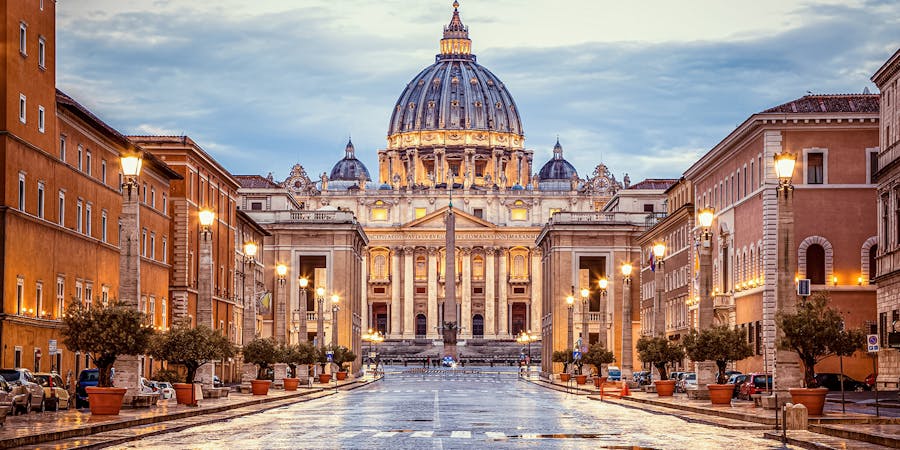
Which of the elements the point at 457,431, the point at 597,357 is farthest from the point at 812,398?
the point at 597,357

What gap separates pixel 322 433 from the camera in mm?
33375

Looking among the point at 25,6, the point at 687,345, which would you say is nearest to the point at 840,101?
the point at 687,345

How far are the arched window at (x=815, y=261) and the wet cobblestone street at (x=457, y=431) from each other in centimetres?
2358

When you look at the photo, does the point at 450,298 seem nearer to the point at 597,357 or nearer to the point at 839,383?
the point at 597,357

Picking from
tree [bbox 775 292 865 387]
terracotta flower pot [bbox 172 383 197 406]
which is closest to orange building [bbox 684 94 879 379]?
tree [bbox 775 292 865 387]

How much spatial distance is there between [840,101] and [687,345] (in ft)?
70.0

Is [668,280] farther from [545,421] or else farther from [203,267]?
[545,421]

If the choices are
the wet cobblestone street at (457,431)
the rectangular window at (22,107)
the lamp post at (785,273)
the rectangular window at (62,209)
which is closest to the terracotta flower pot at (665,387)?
the wet cobblestone street at (457,431)

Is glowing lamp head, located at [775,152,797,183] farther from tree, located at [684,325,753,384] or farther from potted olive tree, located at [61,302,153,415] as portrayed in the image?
tree, located at [684,325,753,384]

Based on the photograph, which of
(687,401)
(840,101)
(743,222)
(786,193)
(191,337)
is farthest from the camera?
(743,222)

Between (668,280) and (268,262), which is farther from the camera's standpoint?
(268,262)

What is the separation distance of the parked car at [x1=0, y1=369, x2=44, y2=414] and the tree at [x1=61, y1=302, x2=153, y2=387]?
190 cm

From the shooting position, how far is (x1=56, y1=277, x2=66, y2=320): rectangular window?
2259 inches

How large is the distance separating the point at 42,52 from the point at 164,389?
44.0ft
